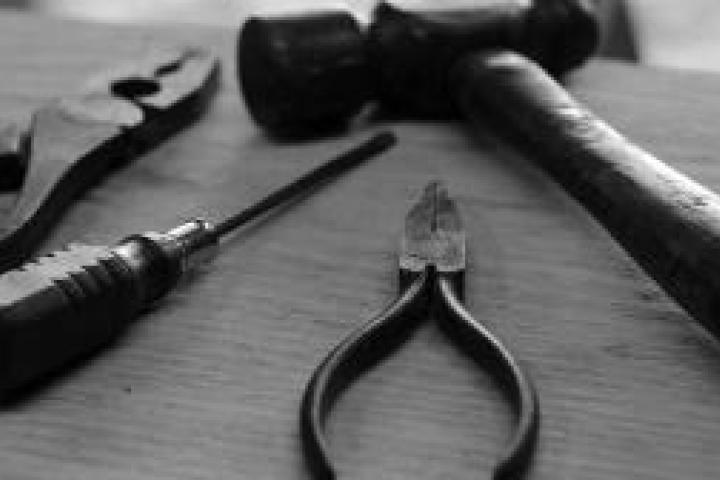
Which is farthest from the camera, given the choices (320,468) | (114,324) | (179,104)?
(179,104)

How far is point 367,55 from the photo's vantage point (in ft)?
2.87

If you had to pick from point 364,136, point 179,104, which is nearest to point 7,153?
point 179,104

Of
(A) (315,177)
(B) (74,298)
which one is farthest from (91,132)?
(B) (74,298)

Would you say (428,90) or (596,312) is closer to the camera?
(596,312)

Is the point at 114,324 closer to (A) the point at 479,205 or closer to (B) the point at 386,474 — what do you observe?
(B) the point at 386,474

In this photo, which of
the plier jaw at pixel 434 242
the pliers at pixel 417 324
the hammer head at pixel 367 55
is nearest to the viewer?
the pliers at pixel 417 324

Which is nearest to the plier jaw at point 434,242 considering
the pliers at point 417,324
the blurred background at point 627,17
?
the pliers at point 417,324

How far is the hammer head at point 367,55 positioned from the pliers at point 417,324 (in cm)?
19

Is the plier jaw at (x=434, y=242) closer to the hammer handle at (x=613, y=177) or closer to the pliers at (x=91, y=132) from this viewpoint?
the hammer handle at (x=613, y=177)

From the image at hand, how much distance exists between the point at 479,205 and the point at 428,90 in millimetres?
157

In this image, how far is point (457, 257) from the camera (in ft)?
2.06

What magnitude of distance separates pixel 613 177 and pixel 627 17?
2.35ft

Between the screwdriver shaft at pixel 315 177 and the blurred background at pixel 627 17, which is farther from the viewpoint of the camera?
the blurred background at pixel 627 17

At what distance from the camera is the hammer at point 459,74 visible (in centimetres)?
72
